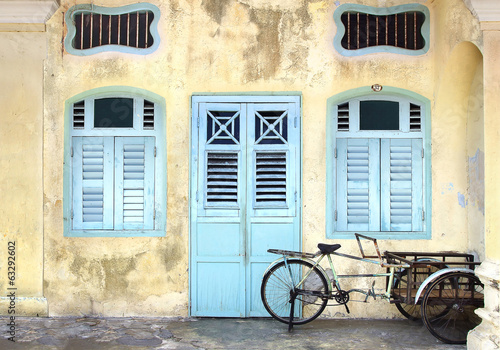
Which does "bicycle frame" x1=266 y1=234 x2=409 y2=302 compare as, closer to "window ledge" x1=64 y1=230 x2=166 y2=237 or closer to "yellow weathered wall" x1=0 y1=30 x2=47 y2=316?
"window ledge" x1=64 y1=230 x2=166 y2=237

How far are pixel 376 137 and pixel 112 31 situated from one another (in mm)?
3556

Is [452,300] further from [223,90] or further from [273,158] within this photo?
[223,90]

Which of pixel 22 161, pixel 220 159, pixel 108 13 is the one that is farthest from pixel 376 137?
pixel 22 161

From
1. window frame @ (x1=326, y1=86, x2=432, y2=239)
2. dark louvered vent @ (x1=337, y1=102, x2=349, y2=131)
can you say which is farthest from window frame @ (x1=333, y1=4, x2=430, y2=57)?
dark louvered vent @ (x1=337, y1=102, x2=349, y2=131)

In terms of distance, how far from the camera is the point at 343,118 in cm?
676

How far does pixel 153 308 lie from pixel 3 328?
5.58 ft

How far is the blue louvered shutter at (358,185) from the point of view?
6.72m

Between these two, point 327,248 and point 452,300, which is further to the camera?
point 327,248

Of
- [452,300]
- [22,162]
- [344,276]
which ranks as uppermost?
[22,162]

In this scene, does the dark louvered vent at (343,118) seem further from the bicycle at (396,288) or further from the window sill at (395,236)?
the bicycle at (396,288)

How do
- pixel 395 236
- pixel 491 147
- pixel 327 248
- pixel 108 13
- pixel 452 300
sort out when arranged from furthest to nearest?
pixel 108 13, pixel 395 236, pixel 327 248, pixel 452 300, pixel 491 147

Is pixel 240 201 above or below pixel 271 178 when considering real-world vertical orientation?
below

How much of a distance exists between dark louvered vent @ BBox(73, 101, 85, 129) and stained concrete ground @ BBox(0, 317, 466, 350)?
2393 millimetres

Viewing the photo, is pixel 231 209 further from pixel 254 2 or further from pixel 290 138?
pixel 254 2
